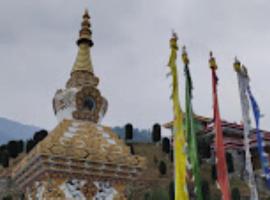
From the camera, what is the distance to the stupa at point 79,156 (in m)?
9.02

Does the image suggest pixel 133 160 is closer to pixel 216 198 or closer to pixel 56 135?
pixel 56 135

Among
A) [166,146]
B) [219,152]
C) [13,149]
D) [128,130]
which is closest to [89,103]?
Result: [219,152]

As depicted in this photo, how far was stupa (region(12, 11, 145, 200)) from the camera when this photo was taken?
9.02 m

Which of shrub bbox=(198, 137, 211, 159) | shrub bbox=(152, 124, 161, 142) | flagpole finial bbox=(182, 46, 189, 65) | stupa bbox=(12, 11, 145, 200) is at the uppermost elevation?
shrub bbox=(152, 124, 161, 142)

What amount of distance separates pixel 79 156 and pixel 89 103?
177cm

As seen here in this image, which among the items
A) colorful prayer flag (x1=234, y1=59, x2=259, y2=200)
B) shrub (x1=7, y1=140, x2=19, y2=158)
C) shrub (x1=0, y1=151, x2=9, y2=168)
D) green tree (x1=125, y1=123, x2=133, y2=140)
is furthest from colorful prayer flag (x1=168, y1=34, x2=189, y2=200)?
green tree (x1=125, y1=123, x2=133, y2=140)

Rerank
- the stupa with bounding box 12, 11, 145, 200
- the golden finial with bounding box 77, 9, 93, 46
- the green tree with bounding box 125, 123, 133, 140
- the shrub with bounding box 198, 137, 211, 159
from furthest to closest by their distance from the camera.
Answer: the green tree with bounding box 125, 123, 133, 140 < the shrub with bounding box 198, 137, 211, 159 < the golden finial with bounding box 77, 9, 93, 46 < the stupa with bounding box 12, 11, 145, 200

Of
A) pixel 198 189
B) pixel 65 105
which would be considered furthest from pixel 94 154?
pixel 198 189

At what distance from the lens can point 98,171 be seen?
947 cm

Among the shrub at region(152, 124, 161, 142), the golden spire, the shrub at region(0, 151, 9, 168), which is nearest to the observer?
the golden spire

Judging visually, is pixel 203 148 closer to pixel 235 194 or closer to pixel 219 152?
pixel 235 194

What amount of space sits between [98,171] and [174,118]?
445 cm

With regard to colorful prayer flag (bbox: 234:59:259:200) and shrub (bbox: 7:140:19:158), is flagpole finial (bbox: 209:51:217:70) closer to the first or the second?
colorful prayer flag (bbox: 234:59:259:200)

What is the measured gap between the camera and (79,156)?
30.1 feet
